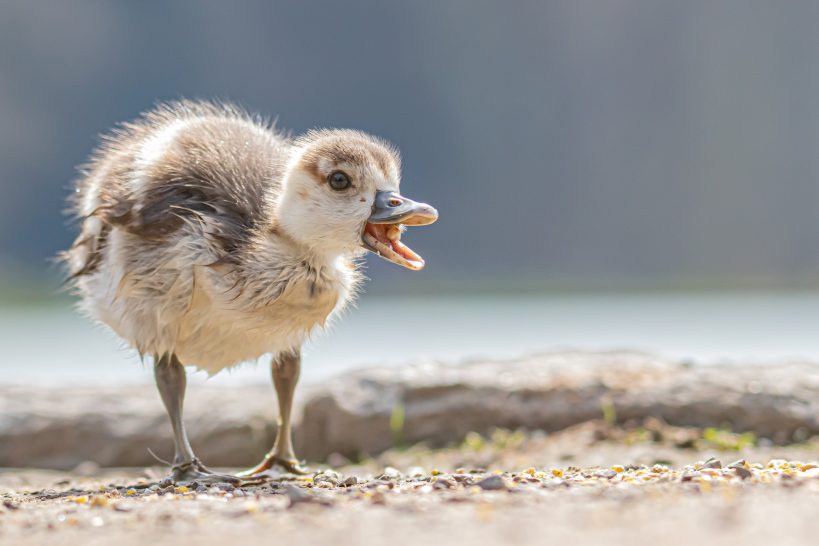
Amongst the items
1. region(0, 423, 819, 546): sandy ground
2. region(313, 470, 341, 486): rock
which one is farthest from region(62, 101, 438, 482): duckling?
region(0, 423, 819, 546): sandy ground

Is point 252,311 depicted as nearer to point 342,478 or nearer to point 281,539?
point 342,478

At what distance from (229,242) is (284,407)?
3.10 ft

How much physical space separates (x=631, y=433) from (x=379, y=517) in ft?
9.44

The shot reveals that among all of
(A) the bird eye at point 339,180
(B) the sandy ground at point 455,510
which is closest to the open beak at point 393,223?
(A) the bird eye at point 339,180

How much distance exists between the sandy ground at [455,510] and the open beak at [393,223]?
0.79 meters

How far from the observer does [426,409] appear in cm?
568

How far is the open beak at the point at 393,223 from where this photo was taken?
3908mm

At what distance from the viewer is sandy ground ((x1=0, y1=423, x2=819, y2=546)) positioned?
241 centimetres

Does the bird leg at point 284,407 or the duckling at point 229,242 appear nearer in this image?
the duckling at point 229,242

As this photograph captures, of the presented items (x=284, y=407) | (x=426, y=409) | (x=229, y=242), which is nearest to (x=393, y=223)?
(x=229, y=242)

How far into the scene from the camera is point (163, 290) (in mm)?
4133

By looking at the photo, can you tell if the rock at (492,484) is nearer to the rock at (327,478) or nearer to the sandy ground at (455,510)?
the sandy ground at (455,510)

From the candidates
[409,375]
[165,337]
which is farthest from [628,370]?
[165,337]

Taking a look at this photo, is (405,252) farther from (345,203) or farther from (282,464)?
(282,464)
